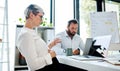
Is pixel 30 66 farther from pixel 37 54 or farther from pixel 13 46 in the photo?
pixel 13 46

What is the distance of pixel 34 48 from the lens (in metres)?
1.60

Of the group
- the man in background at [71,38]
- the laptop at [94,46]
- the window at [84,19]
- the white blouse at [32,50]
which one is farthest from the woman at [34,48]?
the window at [84,19]

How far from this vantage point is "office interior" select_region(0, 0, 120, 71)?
10.7 ft

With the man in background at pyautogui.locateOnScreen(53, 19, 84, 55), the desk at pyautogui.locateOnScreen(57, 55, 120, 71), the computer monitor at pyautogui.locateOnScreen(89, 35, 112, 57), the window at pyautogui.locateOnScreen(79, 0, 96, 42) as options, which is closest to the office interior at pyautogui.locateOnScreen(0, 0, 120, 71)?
the window at pyautogui.locateOnScreen(79, 0, 96, 42)

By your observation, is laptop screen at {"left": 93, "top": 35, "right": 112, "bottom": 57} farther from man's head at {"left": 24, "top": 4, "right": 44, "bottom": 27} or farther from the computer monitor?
man's head at {"left": 24, "top": 4, "right": 44, "bottom": 27}

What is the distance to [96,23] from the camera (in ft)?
13.6

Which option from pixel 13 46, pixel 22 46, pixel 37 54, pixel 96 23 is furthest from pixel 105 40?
pixel 96 23

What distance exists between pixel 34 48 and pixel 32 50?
0.13 feet

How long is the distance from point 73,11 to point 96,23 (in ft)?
2.31

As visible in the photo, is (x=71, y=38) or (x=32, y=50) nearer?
(x=32, y=50)

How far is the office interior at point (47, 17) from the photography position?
3.25 m

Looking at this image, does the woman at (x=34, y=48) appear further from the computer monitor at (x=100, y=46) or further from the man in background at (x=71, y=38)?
the man in background at (x=71, y=38)

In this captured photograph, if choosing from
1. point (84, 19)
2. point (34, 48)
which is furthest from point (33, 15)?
point (84, 19)

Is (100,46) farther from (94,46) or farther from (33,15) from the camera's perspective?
(33,15)
